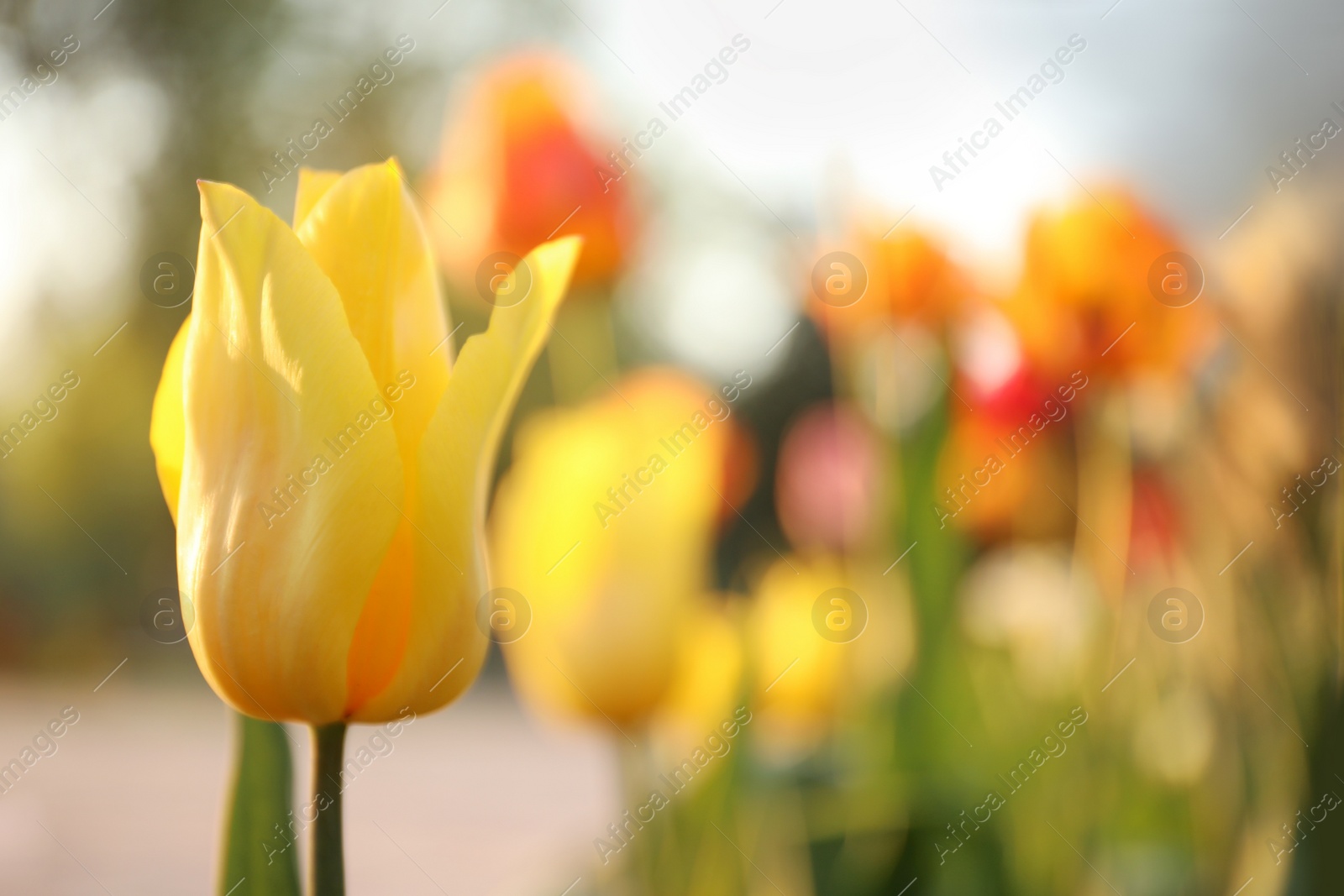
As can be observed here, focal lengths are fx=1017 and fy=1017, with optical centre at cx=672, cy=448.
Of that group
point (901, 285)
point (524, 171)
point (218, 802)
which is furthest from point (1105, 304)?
point (218, 802)

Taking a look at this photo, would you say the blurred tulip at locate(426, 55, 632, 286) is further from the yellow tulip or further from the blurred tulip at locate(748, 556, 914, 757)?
the yellow tulip

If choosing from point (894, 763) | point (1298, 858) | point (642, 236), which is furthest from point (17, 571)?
point (1298, 858)

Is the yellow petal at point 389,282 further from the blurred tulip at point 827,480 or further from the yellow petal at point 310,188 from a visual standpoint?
the blurred tulip at point 827,480

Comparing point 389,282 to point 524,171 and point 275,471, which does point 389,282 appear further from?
point 524,171

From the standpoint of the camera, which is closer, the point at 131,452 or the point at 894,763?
the point at 894,763

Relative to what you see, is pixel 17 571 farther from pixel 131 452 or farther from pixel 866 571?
pixel 866 571

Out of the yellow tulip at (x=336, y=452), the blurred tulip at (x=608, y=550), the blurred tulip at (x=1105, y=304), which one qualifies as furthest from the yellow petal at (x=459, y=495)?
the blurred tulip at (x=1105, y=304)
